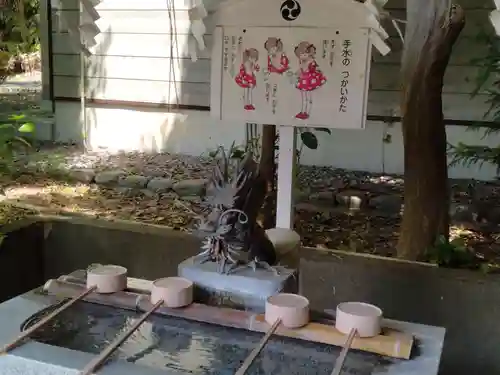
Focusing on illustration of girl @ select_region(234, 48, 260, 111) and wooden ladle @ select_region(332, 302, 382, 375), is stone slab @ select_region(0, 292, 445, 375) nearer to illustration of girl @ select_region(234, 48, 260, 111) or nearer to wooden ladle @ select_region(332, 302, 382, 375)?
wooden ladle @ select_region(332, 302, 382, 375)

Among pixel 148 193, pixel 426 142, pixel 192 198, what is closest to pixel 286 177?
pixel 426 142

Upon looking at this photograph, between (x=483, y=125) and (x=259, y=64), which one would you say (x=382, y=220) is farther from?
(x=259, y=64)

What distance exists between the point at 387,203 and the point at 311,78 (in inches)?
84.4

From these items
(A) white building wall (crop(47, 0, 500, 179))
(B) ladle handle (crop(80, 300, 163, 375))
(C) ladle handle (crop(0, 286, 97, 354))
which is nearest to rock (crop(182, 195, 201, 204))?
(A) white building wall (crop(47, 0, 500, 179))

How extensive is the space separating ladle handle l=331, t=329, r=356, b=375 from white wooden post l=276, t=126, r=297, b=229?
1.31m

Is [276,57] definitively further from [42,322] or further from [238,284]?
[42,322]

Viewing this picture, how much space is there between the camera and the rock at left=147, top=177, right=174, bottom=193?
5.09 meters

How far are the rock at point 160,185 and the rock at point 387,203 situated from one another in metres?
1.68

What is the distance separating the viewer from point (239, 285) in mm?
1844

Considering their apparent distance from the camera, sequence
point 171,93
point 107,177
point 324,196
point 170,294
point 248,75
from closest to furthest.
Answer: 1. point 170,294
2. point 248,75
3. point 324,196
4. point 107,177
5. point 171,93

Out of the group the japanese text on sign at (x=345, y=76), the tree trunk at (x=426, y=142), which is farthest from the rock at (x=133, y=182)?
the japanese text on sign at (x=345, y=76)

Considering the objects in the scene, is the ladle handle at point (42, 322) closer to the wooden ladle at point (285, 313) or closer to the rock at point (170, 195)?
the wooden ladle at point (285, 313)

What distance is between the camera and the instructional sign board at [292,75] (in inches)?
108

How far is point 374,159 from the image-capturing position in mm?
5801
